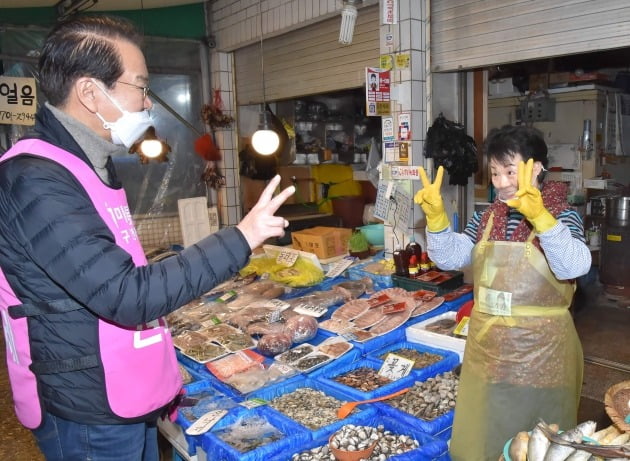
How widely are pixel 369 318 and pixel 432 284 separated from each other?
70 cm

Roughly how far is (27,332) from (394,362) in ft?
6.70

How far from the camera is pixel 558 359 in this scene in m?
2.18

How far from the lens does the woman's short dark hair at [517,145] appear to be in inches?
91.4

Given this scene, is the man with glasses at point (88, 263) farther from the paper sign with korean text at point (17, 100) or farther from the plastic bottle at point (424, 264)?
the paper sign with korean text at point (17, 100)

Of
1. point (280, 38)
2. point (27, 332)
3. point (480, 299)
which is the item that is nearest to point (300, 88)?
point (280, 38)

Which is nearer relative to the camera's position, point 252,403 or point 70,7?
point 252,403

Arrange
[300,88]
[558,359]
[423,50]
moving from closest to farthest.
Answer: [558,359] < [423,50] < [300,88]

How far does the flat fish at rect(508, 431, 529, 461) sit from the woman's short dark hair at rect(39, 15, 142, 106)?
1.89 m

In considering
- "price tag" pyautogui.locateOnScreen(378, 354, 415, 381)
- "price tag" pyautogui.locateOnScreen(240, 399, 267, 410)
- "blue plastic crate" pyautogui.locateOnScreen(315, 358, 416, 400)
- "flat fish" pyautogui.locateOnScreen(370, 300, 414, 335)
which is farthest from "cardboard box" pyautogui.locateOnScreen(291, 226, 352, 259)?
"price tag" pyautogui.locateOnScreen(240, 399, 267, 410)

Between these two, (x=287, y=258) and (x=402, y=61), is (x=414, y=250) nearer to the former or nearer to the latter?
(x=287, y=258)

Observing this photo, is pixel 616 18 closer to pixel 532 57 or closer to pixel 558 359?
pixel 532 57

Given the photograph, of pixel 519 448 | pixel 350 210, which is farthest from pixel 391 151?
pixel 519 448

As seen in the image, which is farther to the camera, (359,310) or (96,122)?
(359,310)

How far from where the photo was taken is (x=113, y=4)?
6250 millimetres
